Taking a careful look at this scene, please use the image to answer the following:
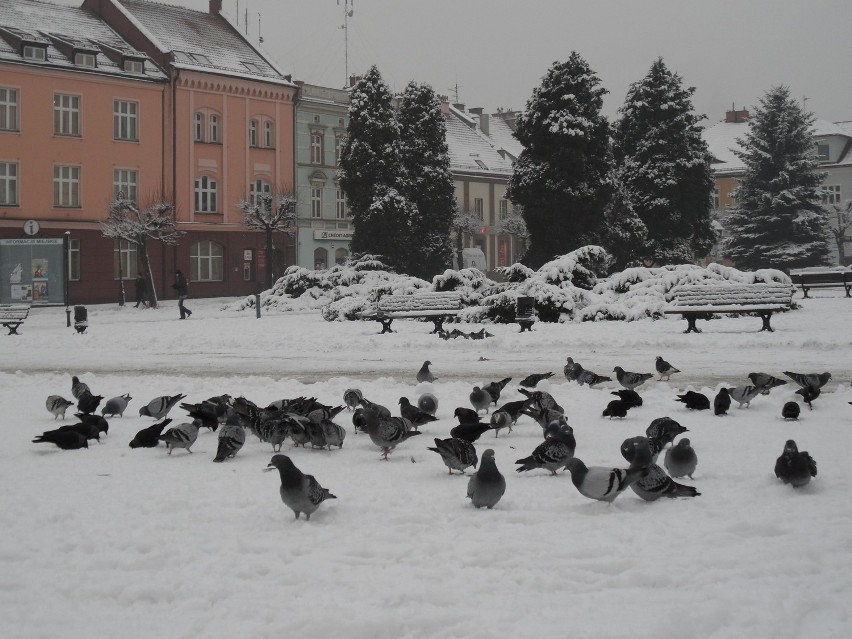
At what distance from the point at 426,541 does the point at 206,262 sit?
1798 inches

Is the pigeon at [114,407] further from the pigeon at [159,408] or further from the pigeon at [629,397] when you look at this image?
the pigeon at [629,397]

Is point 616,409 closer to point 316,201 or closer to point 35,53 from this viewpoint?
point 35,53

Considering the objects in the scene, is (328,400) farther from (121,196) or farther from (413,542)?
(121,196)

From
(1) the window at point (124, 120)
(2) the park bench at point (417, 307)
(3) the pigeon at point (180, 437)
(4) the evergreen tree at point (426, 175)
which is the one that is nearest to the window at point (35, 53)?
(1) the window at point (124, 120)

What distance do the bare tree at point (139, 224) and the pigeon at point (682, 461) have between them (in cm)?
3672

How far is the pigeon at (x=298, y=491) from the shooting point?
6512 mm

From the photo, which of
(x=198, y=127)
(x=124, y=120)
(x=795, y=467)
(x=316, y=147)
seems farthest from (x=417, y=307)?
(x=316, y=147)

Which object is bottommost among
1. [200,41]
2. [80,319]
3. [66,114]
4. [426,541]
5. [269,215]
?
[426,541]

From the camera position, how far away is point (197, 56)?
5047cm

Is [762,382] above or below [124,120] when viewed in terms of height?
below

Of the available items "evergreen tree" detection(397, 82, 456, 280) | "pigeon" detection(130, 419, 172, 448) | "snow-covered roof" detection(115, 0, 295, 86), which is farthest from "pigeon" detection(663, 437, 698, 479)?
"snow-covered roof" detection(115, 0, 295, 86)

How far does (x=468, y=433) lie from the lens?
863cm

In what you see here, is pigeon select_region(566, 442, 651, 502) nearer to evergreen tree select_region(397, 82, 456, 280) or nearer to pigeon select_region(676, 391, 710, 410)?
pigeon select_region(676, 391, 710, 410)

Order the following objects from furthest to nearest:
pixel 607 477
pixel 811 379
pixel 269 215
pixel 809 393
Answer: pixel 269 215 → pixel 811 379 → pixel 809 393 → pixel 607 477
